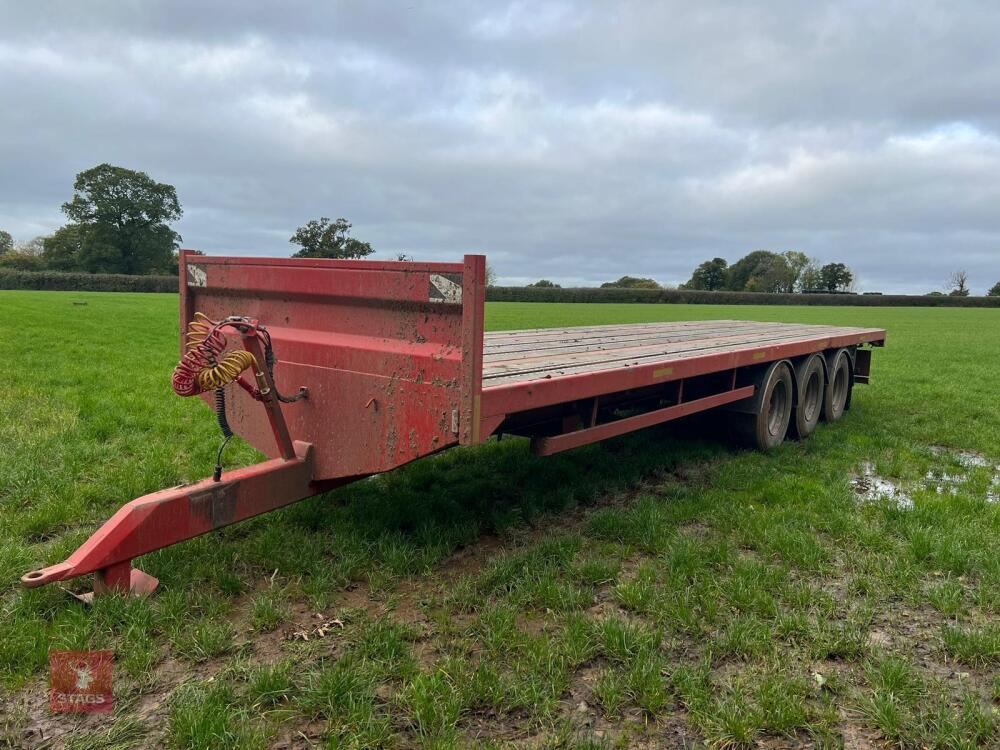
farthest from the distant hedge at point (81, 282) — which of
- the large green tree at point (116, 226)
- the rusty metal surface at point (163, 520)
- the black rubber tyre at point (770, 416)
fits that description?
the rusty metal surface at point (163, 520)

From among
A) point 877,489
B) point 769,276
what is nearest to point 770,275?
point 769,276

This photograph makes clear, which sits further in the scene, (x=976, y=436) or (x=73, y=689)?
(x=976, y=436)

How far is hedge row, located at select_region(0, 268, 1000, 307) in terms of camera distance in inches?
1983

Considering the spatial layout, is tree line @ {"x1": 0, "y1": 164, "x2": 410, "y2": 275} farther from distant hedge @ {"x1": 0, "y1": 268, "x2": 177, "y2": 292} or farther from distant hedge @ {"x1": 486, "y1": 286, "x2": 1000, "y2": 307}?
distant hedge @ {"x1": 486, "y1": 286, "x2": 1000, "y2": 307}

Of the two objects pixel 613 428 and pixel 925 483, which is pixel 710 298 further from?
pixel 613 428

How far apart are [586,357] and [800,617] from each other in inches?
76.2

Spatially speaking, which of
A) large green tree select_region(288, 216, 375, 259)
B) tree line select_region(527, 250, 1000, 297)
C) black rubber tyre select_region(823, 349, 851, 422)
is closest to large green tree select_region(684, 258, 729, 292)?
tree line select_region(527, 250, 1000, 297)

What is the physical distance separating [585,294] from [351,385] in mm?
55916

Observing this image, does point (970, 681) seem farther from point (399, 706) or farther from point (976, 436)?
point (976, 436)

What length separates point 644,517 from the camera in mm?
4230

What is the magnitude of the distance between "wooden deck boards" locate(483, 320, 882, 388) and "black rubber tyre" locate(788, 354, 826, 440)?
0.92ft

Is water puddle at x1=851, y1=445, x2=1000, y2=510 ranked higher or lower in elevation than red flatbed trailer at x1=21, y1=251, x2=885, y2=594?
lower

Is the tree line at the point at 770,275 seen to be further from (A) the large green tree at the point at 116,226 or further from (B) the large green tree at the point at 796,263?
(A) the large green tree at the point at 116,226

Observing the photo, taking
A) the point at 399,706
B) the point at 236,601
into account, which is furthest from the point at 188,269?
the point at 399,706
